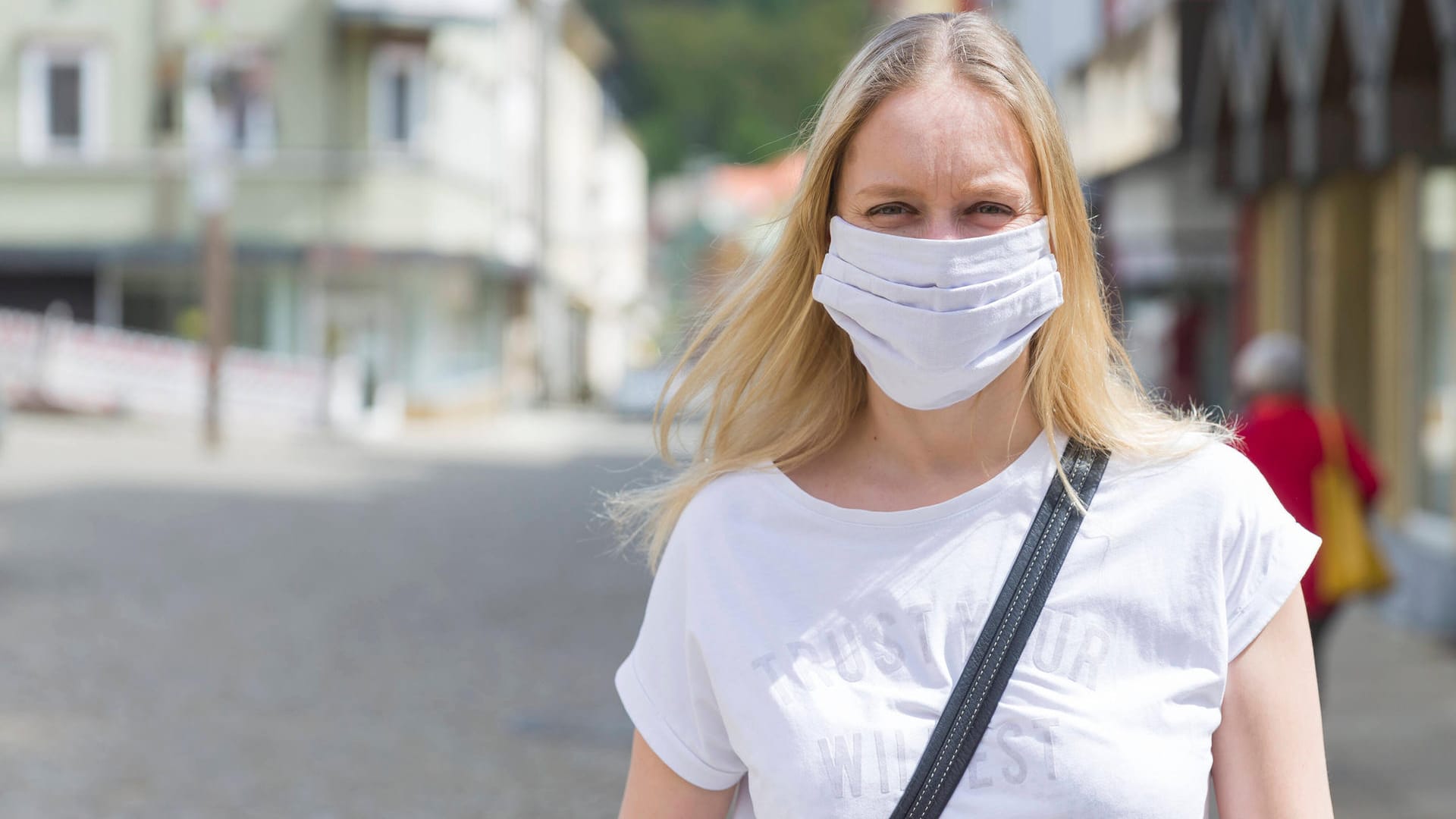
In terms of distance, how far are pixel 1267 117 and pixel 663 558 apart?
13047 mm

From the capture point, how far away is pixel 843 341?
2355 millimetres

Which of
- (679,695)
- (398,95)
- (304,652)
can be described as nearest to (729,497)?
(679,695)

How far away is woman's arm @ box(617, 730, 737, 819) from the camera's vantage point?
6.89 feet

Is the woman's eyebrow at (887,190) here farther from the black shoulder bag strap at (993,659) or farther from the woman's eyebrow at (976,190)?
Answer: the black shoulder bag strap at (993,659)

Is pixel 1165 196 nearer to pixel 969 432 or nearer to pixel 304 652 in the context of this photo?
pixel 304 652

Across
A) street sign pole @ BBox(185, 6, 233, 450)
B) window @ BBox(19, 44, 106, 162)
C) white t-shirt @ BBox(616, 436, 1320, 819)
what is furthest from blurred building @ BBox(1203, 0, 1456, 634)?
window @ BBox(19, 44, 106, 162)

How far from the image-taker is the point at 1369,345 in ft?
43.1

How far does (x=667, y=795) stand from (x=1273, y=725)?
676mm

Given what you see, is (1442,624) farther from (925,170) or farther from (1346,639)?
(925,170)

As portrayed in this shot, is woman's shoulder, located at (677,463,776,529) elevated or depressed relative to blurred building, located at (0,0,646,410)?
depressed

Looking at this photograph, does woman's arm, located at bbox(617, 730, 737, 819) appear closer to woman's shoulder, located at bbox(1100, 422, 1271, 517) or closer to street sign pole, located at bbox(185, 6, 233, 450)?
woman's shoulder, located at bbox(1100, 422, 1271, 517)

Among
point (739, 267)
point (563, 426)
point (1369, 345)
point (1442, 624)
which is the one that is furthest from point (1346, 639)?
point (563, 426)

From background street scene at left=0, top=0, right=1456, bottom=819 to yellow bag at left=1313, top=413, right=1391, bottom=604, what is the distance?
6.8 inches

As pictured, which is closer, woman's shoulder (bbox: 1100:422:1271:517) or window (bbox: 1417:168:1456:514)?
woman's shoulder (bbox: 1100:422:1271:517)
